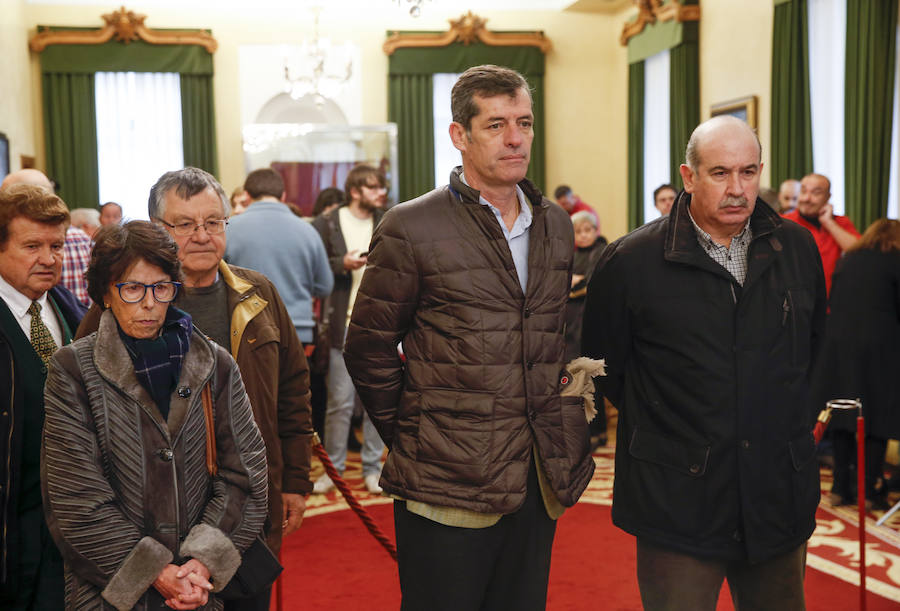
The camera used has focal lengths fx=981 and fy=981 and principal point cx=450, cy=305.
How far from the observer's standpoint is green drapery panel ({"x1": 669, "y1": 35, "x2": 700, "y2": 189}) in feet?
32.9

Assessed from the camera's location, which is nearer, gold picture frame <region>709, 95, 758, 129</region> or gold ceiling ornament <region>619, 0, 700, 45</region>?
gold picture frame <region>709, 95, 758, 129</region>

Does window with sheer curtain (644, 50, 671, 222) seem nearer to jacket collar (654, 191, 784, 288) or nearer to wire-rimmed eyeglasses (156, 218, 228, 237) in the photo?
jacket collar (654, 191, 784, 288)

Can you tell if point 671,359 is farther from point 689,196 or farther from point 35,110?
point 35,110

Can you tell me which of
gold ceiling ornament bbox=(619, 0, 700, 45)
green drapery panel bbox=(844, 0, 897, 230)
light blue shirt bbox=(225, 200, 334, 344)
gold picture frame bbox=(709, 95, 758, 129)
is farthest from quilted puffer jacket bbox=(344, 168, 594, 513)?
gold ceiling ornament bbox=(619, 0, 700, 45)

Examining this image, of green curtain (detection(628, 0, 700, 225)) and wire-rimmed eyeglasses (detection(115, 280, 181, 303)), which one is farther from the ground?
green curtain (detection(628, 0, 700, 225))

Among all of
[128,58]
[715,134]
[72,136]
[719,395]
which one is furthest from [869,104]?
[72,136]

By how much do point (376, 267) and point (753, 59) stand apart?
25.2 feet

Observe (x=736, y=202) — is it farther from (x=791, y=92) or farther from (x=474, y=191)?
(x=791, y=92)

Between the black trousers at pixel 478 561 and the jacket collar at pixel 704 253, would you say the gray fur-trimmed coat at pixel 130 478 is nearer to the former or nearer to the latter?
the black trousers at pixel 478 561

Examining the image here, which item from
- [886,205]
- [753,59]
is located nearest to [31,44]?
[753,59]

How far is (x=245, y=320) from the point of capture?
100 inches

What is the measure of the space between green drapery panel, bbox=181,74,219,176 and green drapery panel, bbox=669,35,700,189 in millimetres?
5565

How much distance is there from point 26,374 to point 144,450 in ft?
1.66

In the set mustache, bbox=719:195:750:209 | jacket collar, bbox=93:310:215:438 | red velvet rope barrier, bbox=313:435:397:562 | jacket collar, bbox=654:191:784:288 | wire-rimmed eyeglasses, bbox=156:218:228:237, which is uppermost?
mustache, bbox=719:195:750:209
